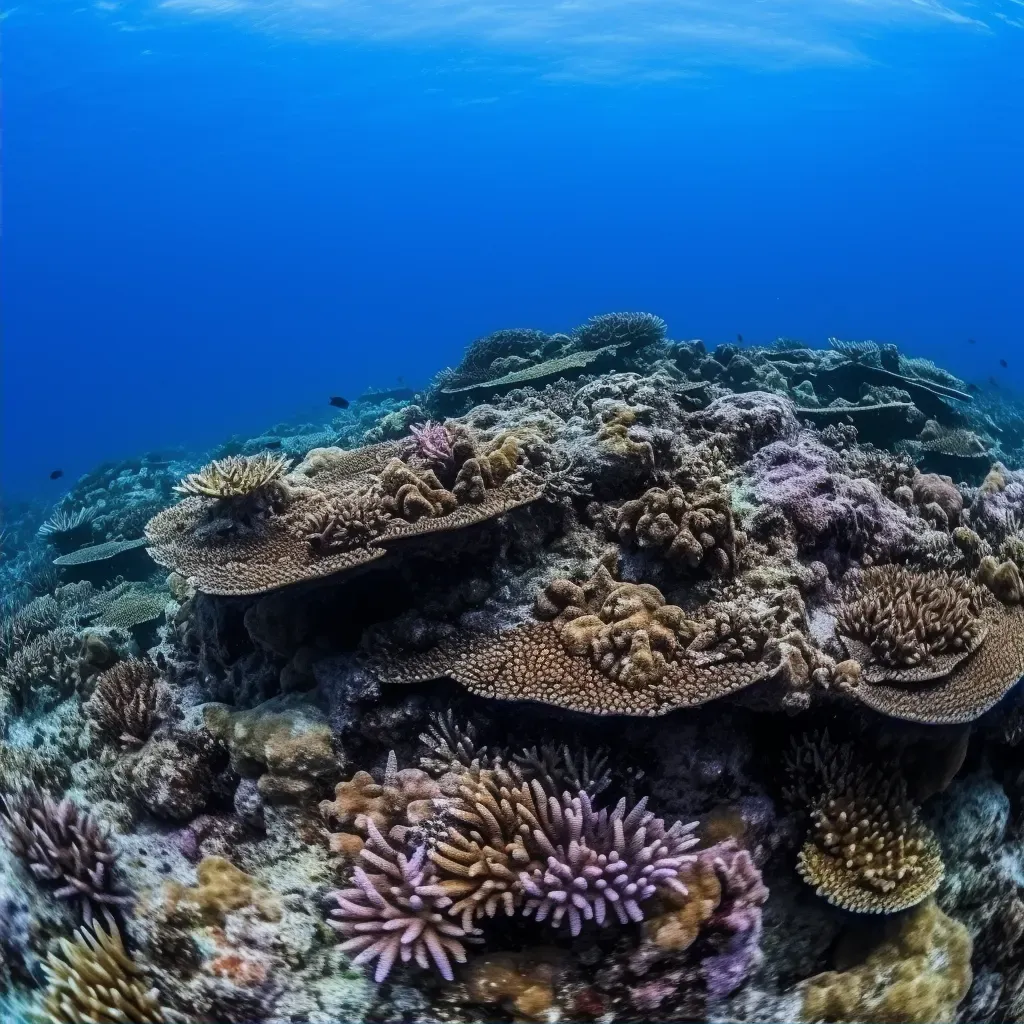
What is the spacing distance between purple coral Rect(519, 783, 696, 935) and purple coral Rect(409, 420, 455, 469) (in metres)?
2.75

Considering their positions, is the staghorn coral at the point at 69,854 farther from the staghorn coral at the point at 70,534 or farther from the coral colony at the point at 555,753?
the staghorn coral at the point at 70,534

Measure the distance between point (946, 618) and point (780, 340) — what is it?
17.1 meters

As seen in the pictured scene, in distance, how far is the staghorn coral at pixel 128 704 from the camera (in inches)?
237

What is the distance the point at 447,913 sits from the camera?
3.64 m

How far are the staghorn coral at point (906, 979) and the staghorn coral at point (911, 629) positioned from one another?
58.6 inches

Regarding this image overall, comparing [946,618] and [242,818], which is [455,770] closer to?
[242,818]

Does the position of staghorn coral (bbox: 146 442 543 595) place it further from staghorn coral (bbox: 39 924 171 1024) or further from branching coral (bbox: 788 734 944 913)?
branching coral (bbox: 788 734 944 913)

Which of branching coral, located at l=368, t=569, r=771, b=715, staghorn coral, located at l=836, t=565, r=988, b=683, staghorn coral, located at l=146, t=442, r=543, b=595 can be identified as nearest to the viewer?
branching coral, located at l=368, t=569, r=771, b=715

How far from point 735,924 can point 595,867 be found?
91cm

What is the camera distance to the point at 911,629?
4.83m

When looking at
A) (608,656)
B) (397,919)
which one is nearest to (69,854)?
(397,919)

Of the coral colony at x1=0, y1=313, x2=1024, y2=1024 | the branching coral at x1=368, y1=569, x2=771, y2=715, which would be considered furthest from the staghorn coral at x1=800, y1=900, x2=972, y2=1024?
the branching coral at x1=368, y1=569, x2=771, y2=715

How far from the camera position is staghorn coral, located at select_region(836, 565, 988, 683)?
15.5ft

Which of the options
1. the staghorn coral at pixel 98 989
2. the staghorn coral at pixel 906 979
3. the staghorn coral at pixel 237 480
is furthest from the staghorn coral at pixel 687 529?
the staghorn coral at pixel 98 989
